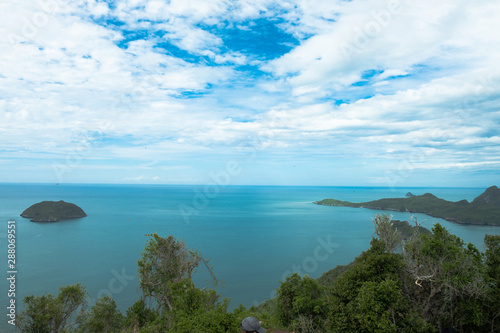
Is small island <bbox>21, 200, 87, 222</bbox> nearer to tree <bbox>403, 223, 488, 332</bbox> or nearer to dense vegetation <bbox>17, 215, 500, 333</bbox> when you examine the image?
dense vegetation <bbox>17, 215, 500, 333</bbox>

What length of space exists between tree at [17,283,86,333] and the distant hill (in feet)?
289

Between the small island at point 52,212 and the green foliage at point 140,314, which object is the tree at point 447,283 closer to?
the green foliage at point 140,314

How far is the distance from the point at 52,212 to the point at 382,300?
4794 inches

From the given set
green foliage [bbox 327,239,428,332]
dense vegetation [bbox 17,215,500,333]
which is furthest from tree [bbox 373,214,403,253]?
green foliage [bbox 327,239,428,332]

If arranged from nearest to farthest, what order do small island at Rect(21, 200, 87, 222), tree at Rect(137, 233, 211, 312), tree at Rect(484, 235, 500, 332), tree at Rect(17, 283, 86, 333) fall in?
tree at Rect(484, 235, 500, 332) → tree at Rect(17, 283, 86, 333) → tree at Rect(137, 233, 211, 312) → small island at Rect(21, 200, 87, 222)

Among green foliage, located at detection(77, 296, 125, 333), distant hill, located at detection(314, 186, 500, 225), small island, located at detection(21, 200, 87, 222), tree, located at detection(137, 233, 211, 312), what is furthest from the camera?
distant hill, located at detection(314, 186, 500, 225)

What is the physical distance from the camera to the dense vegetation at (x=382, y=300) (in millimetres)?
12305

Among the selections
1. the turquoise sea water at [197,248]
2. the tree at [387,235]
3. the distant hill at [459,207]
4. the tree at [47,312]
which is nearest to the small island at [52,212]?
the turquoise sea water at [197,248]

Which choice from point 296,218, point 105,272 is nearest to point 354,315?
point 105,272

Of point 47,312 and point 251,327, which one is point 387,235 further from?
point 47,312

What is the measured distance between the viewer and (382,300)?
496 inches

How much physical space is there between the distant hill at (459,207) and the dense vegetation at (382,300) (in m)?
79.0

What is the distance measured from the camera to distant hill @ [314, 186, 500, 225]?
353 feet

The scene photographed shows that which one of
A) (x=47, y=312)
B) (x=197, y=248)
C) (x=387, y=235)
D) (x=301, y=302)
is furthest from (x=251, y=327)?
(x=197, y=248)
